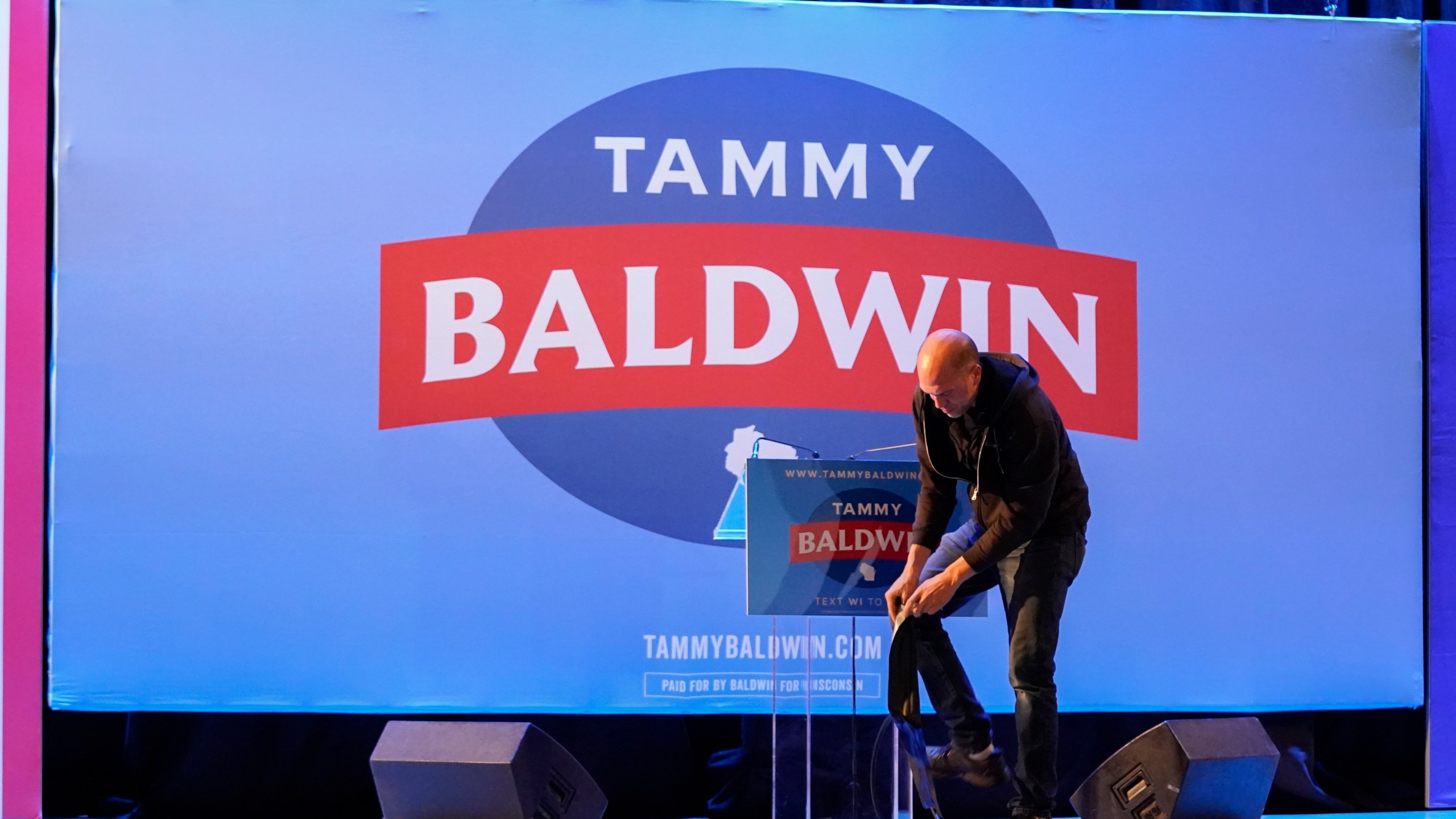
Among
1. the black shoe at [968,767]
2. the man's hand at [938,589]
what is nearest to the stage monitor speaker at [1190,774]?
the black shoe at [968,767]

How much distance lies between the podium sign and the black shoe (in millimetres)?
397

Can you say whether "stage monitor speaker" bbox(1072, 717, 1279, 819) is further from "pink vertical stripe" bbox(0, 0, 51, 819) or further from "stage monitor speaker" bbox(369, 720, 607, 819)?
"pink vertical stripe" bbox(0, 0, 51, 819)

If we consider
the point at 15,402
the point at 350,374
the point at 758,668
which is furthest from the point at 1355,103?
the point at 15,402

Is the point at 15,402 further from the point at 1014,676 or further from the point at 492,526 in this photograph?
the point at 1014,676

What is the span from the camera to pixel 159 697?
3326 millimetres

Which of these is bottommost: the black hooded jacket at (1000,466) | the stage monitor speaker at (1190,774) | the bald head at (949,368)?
the stage monitor speaker at (1190,774)

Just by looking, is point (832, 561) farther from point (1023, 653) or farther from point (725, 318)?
point (725, 318)

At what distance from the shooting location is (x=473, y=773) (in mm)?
2758

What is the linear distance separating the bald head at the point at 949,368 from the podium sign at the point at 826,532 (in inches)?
11.1

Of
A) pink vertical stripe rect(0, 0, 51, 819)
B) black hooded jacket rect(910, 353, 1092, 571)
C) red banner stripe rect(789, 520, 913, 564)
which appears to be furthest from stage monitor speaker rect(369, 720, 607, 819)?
pink vertical stripe rect(0, 0, 51, 819)

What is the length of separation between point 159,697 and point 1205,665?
10.4 feet

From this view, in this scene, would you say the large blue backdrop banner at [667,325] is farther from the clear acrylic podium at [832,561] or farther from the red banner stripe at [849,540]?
the red banner stripe at [849,540]

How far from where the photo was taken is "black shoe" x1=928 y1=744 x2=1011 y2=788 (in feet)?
8.95

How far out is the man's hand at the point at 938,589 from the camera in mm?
2586
